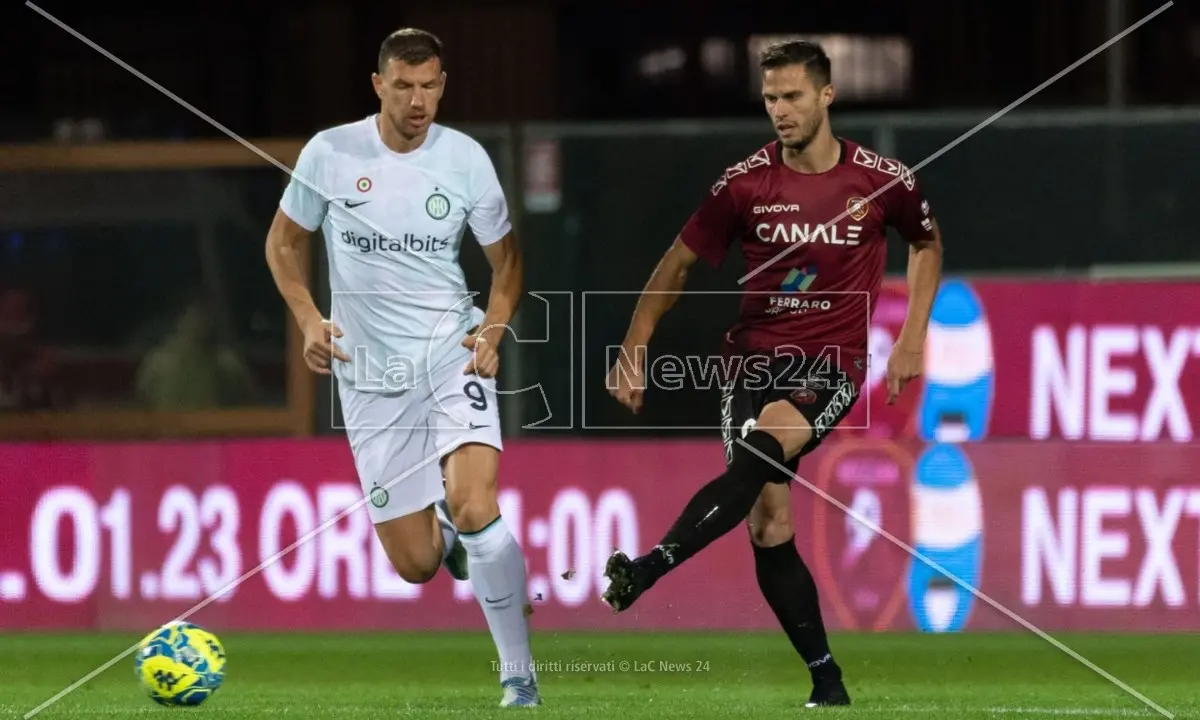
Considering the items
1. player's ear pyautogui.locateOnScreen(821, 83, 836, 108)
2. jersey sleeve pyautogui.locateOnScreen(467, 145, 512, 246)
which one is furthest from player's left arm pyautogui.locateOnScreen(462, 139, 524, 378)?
player's ear pyautogui.locateOnScreen(821, 83, 836, 108)

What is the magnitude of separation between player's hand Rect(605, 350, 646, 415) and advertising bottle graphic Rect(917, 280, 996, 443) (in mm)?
2939

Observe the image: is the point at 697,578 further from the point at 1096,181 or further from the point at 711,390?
the point at 1096,181

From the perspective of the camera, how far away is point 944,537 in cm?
930

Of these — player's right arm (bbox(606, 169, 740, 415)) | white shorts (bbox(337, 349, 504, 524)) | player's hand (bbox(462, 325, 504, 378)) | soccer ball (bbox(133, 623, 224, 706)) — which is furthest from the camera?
white shorts (bbox(337, 349, 504, 524))

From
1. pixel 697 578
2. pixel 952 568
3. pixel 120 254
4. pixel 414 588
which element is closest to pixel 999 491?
pixel 952 568

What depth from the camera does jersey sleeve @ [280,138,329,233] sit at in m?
7.59

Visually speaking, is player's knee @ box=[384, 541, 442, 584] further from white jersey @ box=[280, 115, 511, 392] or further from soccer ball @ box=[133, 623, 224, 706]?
soccer ball @ box=[133, 623, 224, 706]

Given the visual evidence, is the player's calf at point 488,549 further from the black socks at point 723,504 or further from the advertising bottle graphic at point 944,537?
the advertising bottle graphic at point 944,537

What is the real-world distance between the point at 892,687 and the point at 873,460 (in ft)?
5.48

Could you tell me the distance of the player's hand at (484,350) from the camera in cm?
705

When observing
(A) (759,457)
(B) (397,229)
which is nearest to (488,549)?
(A) (759,457)

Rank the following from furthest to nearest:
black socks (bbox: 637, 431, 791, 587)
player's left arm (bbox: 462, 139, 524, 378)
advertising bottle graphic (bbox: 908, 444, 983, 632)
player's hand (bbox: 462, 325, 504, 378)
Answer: advertising bottle graphic (bbox: 908, 444, 983, 632), player's left arm (bbox: 462, 139, 524, 378), player's hand (bbox: 462, 325, 504, 378), black socks (bbox: 637, 431, 791, 587)

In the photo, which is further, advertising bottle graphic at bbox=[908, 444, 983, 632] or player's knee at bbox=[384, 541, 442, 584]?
advertising bottle graphic at bbox=[908, 444, 983, 632]

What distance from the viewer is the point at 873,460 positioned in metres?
9.43
